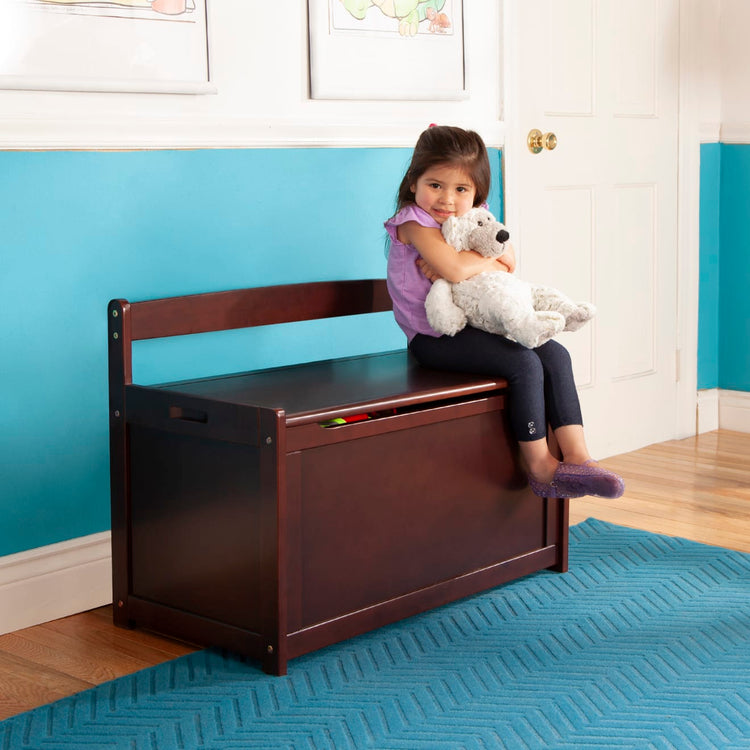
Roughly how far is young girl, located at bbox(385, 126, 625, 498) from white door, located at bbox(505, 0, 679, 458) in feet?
2.16

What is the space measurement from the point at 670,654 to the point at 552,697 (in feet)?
0.89

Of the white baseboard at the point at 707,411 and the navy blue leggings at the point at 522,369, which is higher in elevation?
the navy blue leggings at the point at 522,369

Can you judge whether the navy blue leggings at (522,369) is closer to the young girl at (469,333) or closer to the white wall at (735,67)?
the young girl at (469,333)

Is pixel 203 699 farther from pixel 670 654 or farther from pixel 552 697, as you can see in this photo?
pixel 670 654

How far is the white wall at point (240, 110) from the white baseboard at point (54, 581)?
28.8 inches

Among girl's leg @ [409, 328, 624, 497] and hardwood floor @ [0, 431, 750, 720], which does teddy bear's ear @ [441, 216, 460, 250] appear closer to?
girl's leg @ [409, 328, 624, 497]

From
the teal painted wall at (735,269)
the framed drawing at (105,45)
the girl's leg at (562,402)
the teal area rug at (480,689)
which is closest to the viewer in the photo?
the teal area rug at (480,689)

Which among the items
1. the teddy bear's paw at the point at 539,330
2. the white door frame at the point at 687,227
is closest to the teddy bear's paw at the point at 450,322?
the teddy bear's paw at the point at 539,330

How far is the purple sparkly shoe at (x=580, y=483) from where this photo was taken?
2008 millimetres

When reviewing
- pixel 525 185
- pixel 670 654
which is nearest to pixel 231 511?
pixel 670 654

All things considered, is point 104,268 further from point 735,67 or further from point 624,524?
point 735,67

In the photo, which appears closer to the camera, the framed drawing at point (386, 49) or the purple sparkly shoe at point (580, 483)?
the purple sparkly shoe at point (580, 483)

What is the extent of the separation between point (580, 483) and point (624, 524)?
2.05 feet

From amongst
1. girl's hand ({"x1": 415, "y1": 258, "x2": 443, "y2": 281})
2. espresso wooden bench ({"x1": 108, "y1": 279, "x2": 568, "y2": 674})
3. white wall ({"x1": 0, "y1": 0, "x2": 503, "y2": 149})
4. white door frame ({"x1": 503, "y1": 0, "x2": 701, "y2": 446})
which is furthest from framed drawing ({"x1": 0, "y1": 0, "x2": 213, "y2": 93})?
white door frame ({"x1": 503, "y1": 0, "x2": 701, "y2": 446})
